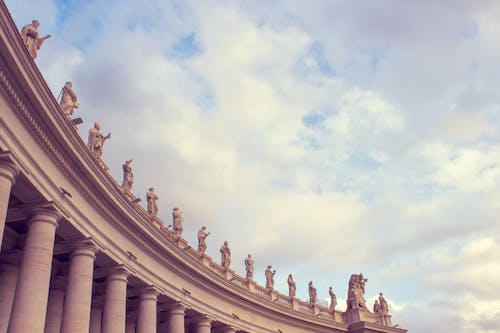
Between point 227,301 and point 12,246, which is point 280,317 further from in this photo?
point 12,246

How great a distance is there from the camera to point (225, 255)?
68750mm

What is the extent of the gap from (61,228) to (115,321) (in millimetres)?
8824

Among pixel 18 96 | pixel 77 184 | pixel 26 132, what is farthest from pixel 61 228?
pixel 18 96

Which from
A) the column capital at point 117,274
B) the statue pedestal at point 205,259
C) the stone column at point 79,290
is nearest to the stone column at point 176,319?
the statue pedestal at point 205,259

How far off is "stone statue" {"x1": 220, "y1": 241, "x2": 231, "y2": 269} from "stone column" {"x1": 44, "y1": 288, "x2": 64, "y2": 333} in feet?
86.6

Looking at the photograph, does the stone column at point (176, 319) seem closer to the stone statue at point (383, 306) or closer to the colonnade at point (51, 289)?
the colonnade at point (51, 289)

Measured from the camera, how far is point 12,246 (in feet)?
126

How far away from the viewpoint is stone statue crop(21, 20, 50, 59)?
32781mm

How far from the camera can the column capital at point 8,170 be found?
2827cm

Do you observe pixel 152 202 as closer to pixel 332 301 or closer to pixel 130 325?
pixel 130 325

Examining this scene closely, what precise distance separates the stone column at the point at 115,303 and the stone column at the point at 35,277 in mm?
9791

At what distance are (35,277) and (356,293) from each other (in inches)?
2880

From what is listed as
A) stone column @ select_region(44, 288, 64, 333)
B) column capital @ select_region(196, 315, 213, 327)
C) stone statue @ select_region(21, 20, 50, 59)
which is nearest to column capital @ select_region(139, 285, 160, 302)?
stone column @ select_region(44, 288, 64, 333)

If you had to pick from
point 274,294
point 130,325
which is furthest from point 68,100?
point 274,294
